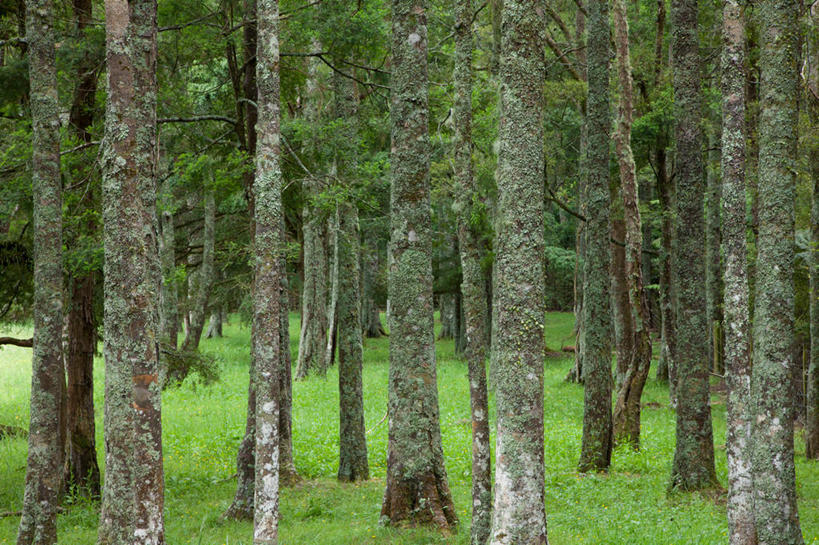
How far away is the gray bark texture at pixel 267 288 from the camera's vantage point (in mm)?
7426

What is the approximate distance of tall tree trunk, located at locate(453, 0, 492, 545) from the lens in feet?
24.5

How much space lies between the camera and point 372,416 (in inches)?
748

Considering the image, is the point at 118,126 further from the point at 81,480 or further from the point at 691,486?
the point at 691,486

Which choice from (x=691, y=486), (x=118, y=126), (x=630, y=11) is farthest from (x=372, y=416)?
(x=630, y=11)

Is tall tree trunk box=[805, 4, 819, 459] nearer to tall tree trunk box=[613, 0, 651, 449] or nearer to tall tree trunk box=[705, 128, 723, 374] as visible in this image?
tall tree trunk box=[613, 0, 651, 449]

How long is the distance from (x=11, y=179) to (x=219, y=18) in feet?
13.3

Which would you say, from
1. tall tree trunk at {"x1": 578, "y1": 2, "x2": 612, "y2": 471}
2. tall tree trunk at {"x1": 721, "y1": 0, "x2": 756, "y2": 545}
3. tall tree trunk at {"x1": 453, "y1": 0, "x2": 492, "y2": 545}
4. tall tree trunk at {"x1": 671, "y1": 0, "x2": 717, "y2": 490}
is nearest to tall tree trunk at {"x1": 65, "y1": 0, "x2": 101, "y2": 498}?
tall tree trunk at {"x1": 453, "y1": 0, "x2": 492, "y2": 545}

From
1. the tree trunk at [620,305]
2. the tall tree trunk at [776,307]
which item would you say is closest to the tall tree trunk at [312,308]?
the tree trunk at [620,305]

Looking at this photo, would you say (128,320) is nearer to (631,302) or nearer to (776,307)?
(776,307)

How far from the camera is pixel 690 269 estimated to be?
10500 mm

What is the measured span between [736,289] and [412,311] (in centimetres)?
360

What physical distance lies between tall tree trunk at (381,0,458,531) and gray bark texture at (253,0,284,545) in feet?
5.32

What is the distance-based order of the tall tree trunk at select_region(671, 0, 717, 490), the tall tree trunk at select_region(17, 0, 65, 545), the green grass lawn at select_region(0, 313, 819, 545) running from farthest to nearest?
the tall tree trunk at select_region(671, 0, 717, 490) → the green grass lawn at select_region(0, 313, 819, 545) → the tall tree trunk at select_region(17, 0, 65, 545)

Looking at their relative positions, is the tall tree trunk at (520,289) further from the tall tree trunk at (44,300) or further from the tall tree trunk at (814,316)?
the tall tree trunk at (814,316)
